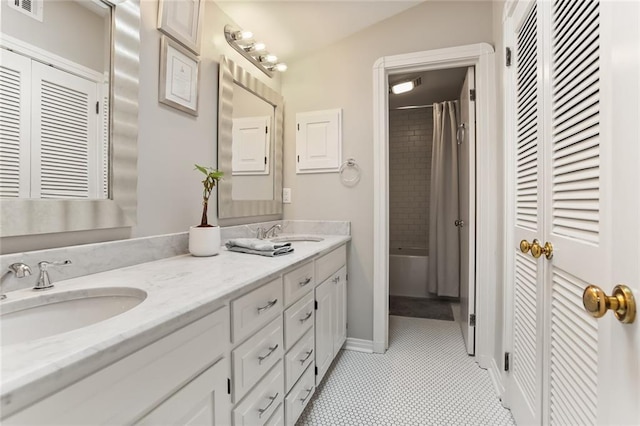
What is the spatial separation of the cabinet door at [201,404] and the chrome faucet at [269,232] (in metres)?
1.22

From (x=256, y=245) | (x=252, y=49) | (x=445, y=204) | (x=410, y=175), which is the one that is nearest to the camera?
(x=256, y=245)

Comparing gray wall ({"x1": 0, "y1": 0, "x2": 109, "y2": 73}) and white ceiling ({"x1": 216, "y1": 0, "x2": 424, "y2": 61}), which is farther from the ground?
white ceiling ({"x1": 216, "y1": 0, "x2": 424, "y2": 61})

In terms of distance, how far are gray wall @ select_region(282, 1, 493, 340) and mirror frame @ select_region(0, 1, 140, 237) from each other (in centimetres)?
135

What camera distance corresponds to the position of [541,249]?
1.12 m

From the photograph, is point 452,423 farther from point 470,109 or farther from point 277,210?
point 470,109

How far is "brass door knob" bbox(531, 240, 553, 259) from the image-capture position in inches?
41.9

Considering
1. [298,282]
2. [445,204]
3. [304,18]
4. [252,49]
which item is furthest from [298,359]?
[445,204]

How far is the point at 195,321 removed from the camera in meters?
0.79

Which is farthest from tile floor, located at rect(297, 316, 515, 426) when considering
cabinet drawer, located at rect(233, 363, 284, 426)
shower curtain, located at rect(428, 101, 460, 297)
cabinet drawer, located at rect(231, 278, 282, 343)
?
shower curtain, located at rect(428, 101, 460, 297)

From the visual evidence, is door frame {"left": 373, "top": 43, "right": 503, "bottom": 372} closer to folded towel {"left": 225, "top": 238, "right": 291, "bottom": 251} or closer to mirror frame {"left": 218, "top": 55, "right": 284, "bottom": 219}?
mirror frame {"left": 218, "top": 55, "right": 284, "bottom": 219}

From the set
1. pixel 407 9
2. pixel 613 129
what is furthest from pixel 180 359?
pixel 407 9

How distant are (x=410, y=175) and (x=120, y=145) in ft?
11.9

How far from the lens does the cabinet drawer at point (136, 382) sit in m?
0.50

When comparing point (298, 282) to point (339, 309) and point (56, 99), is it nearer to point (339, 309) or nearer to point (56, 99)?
point (339, 309)
